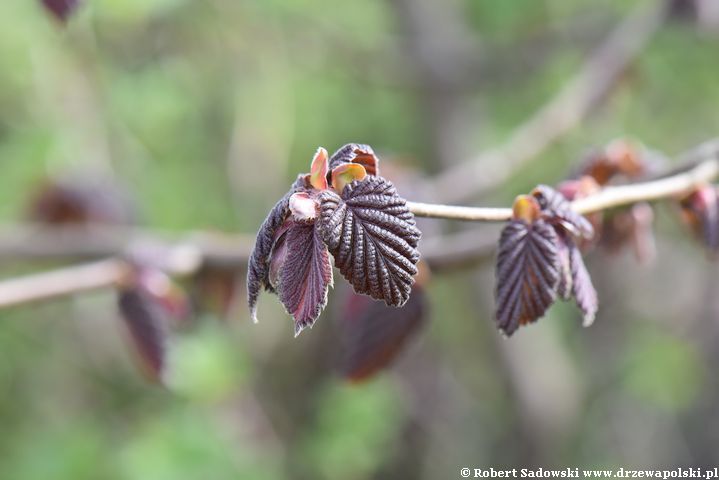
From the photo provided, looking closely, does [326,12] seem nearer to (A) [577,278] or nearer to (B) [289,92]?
(B) [289,92]

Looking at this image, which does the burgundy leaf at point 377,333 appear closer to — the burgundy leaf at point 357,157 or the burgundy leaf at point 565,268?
the burgundy leaf at point 565,268

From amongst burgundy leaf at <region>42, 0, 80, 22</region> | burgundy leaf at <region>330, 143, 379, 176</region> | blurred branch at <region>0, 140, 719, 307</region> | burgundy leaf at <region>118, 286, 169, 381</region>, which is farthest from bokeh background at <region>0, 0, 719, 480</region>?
burgundy leaf at <region>330, 143, 379, 176</region>

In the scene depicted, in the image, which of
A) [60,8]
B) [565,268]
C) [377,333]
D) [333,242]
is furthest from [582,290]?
[60,8]

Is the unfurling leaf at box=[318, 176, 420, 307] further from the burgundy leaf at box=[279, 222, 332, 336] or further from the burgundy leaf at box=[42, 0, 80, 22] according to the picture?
the burgundy leaf at box=[42, 0, 80, 22]

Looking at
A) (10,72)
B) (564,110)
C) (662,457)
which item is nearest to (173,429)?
(10,72)

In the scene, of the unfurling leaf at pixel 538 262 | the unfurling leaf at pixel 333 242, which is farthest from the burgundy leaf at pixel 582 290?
the unfurling leaf at pixel 333 242

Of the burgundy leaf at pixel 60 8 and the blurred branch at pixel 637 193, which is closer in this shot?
the blurred branch at pixel 637 193

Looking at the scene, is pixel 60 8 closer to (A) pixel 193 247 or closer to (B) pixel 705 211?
(A) pixel 193 247
